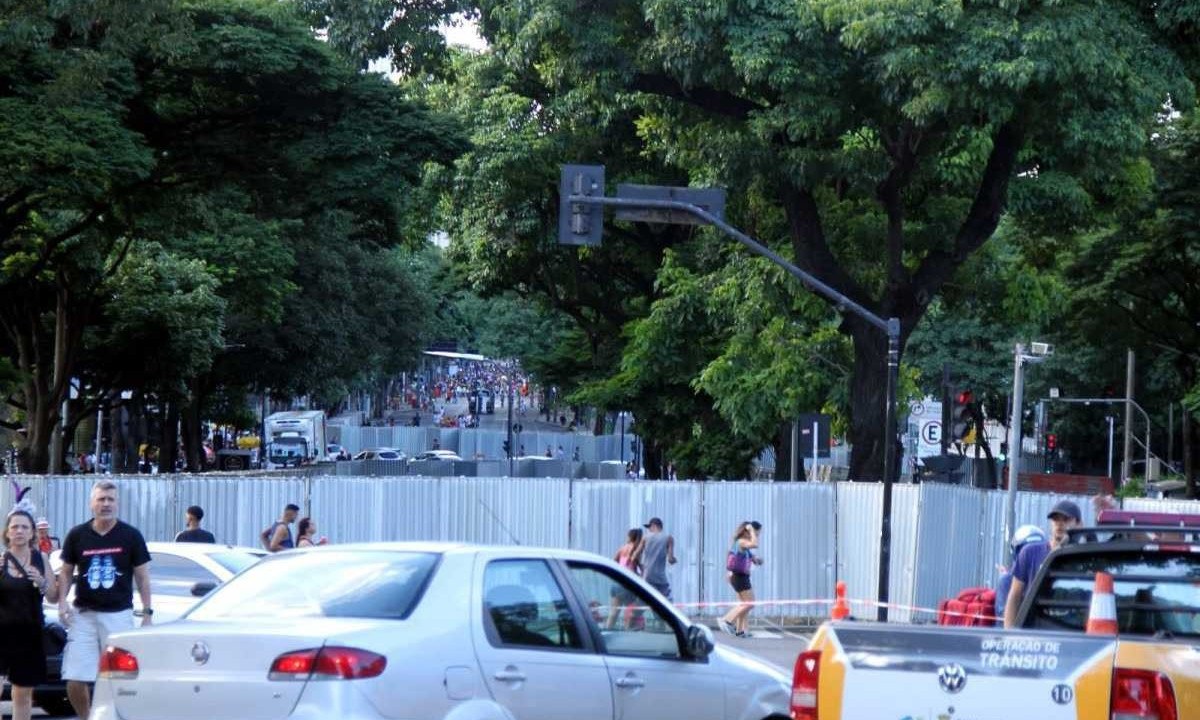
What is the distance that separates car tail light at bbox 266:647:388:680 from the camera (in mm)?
7695

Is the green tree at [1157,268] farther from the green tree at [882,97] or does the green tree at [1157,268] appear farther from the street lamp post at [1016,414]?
the street lamp post at [1016,414]

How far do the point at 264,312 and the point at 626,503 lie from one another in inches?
857

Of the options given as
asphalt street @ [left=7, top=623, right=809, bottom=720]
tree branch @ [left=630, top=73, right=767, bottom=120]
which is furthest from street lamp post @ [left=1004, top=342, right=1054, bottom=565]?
tree branch @ [left=630, top=73, right=767, bottom=120]

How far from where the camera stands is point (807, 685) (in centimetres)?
786

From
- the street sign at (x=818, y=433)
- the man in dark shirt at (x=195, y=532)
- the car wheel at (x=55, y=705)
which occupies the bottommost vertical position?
the car wheel at (x=55, y=705)

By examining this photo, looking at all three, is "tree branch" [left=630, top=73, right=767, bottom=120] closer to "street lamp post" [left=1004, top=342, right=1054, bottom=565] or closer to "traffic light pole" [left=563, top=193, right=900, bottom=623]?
"traffic light pole" [left=563, top=193, right=900, bottom=623]

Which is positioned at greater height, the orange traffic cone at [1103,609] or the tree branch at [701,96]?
the tree branch at [701,96]

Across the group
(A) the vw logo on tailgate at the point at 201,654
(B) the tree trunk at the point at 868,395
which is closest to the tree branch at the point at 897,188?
(B) the tree trunk at the point at 868,395

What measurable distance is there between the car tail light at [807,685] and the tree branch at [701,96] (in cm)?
2108

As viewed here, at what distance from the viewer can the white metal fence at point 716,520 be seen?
2695 cm

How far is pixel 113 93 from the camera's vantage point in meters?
27.3

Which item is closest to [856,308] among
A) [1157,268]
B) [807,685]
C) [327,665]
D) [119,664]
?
[807,685]

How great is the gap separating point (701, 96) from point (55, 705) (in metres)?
16.4

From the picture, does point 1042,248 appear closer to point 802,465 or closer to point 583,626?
point 802,465
